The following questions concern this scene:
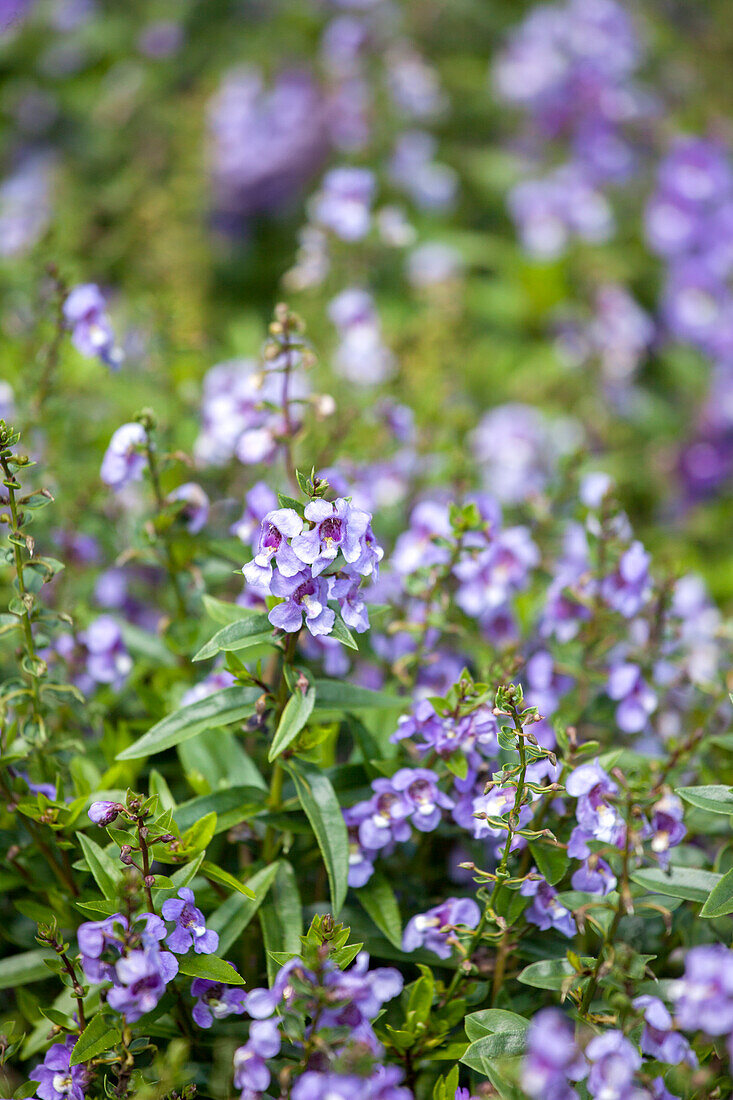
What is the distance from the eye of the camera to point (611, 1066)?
1.35m

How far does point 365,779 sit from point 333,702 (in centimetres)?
26

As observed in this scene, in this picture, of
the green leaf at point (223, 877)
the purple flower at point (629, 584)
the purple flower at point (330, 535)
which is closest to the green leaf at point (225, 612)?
the purple flower at point (330, 535)

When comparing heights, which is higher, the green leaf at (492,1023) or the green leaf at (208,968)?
the green leaf at (208,968)

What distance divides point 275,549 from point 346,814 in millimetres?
613

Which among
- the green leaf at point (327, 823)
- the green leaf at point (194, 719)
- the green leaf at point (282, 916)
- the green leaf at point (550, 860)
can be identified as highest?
the green leaf at point (194, 719)

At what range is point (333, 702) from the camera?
180cm

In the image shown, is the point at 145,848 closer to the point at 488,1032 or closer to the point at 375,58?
the point at 488,1032

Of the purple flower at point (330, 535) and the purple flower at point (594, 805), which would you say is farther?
the purple flower at point (594, 805)

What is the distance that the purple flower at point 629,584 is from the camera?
2.12 m

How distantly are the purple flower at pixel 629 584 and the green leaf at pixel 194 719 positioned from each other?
3.01 feet

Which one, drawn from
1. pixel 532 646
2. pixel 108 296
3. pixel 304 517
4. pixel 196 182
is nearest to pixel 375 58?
pixel 196 182

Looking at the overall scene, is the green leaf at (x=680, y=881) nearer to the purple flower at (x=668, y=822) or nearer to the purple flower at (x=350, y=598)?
the purple flower at (x=668, y=822)

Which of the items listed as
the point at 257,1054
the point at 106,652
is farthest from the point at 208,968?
the point at 106,652

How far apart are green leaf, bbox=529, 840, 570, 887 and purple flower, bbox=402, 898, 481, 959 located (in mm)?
157
